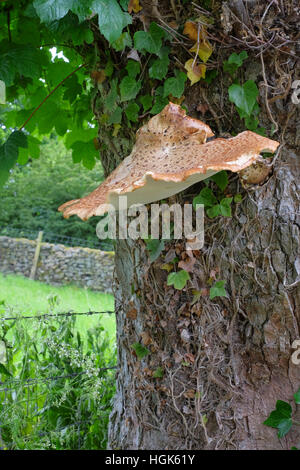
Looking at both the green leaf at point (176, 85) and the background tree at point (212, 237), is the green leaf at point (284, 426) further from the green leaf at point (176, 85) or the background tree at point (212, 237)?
the green leaf at point (176, 85)

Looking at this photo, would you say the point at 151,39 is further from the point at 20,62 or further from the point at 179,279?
the point at 179,279

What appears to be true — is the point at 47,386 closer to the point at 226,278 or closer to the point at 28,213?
the point at 226,278

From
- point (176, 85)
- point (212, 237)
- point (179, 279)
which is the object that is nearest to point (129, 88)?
point (176, 85)

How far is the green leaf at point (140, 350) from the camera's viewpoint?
179 centimetres

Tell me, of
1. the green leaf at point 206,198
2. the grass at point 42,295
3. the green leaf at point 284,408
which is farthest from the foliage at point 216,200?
the grass at point 42,295

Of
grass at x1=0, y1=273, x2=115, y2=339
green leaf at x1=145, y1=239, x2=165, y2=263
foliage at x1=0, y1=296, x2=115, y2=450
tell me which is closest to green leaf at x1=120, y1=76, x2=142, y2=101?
green leaf at x1=145, y1=239, x2=165, y2=263

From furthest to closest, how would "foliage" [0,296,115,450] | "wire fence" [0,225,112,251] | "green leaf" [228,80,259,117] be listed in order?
"wire fence" [0,225,112,251] → "foliage" [0,296,115,450] → "green leaf" [228,80,259,117]

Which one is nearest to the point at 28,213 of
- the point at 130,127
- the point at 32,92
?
the point at 32,92

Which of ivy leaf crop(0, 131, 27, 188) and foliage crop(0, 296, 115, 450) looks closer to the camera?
ivy leaf crop(0, 131, 27, 188)

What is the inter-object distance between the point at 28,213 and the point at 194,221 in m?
14.7

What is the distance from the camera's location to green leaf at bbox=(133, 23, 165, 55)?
1531 mm

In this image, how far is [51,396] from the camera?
8.59 feet

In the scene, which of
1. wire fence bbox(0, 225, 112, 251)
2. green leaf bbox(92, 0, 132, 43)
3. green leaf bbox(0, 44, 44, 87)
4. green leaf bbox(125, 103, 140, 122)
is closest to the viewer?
green leaf bbox(92, 0, 132, 43)

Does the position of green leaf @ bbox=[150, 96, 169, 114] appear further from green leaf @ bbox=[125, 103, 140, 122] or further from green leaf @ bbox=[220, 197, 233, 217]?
green leaf @ bbox=[220, 197, 233, 217]
